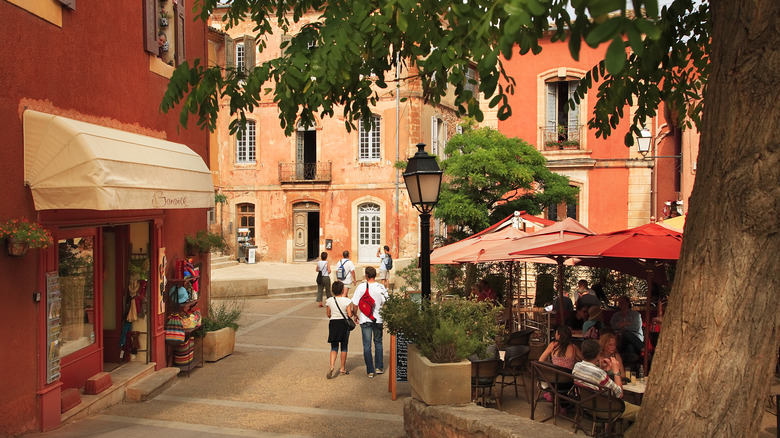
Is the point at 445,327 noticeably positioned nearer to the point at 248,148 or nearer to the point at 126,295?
the point at 126,295

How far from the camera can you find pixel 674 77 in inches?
281

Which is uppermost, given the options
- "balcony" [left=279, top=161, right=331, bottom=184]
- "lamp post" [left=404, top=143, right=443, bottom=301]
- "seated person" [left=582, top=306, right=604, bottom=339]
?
"balcony" [left=279, top=161, right=331, bottom=184]

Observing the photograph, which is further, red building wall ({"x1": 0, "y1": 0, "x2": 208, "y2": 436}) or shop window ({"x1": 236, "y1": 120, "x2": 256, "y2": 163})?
shop window ({"x1": 236, "y1": 120, "x2": 256, "y2": 163})

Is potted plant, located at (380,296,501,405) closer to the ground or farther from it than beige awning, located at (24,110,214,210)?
closer to the ground

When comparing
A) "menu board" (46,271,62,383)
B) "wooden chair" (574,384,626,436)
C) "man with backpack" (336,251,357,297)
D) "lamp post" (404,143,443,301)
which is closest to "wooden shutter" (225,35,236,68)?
"man with backpack" (336,251,357,297)

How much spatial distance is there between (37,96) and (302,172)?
23665 millimetres

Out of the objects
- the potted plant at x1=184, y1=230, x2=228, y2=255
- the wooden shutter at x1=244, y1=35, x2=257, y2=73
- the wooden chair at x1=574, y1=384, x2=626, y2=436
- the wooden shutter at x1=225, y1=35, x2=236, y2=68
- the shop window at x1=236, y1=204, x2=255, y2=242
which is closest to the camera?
the wooden chair at x1=574, y1=384, x2=626, y2=436

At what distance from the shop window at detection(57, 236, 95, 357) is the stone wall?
4306 mm

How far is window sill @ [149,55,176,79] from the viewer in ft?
31.7

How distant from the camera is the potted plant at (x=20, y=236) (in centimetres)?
639

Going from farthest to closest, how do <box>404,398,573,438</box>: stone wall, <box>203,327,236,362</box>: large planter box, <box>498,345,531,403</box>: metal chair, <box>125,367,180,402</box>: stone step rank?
<box>203,327,236,362</box>: large planter box, <box>125,367,180,402</box>: stone step, <box>498,345,531,403</box>: metal chair, <box>404,398,573,438</box>: stone wall

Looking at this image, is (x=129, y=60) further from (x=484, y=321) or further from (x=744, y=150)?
(x=744, y=150)

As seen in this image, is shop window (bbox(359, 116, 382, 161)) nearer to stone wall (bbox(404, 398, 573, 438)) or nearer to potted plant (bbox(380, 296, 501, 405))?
potted plant (bbox(380, 296, 501, 405))

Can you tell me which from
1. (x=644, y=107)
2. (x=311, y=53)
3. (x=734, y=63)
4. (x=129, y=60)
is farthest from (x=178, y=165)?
(x=734, y=63)
